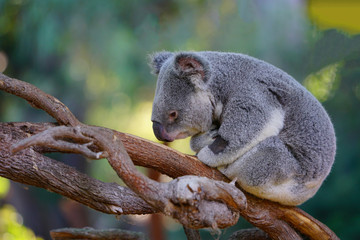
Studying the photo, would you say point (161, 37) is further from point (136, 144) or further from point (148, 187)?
point (148, 187)

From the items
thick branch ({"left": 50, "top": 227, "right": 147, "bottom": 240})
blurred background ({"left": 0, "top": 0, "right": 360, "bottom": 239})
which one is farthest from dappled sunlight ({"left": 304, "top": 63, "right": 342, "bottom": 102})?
thick branch ({"left": 50, "top": 227, "right": 147, "bottom": 240})

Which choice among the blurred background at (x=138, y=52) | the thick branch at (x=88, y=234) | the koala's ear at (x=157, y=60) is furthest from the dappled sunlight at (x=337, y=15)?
the thick branch at (x=88, y=234)

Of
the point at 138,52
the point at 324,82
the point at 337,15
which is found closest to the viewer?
the point at 324,82

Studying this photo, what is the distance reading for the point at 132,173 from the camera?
1563 mm

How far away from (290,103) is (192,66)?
0.65 metres

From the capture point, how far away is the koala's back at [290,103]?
2.14m

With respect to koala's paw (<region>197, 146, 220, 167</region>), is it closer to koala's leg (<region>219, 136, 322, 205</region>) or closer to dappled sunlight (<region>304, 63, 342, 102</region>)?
koala's leg (<region>219, 136, 322, 205</region>)

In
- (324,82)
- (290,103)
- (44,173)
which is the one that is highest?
(324,82)

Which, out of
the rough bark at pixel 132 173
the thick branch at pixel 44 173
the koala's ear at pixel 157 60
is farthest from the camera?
the koala's ear at pixel 157 60

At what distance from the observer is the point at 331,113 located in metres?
4.83

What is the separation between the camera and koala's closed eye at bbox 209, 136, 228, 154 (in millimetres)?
2059

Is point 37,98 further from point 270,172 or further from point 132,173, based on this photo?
point 270,172

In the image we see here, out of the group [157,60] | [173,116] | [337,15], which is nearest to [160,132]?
[173,116]

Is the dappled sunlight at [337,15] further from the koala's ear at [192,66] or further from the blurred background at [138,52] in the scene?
the koala's ear at [192,66]
